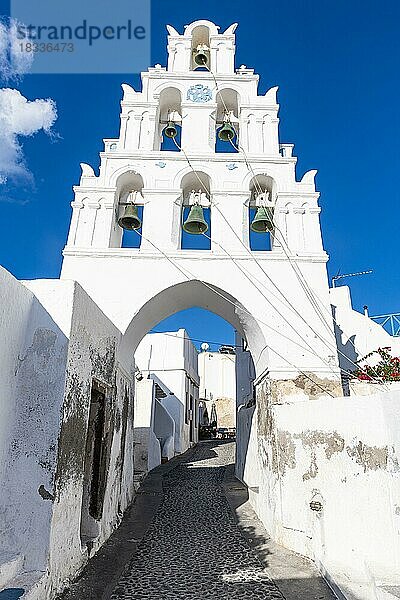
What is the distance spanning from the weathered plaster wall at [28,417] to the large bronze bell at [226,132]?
20.6ft

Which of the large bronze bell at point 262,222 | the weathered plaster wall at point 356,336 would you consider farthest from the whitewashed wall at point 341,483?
the weathered plaster wall at point 356,336

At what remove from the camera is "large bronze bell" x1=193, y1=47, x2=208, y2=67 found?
1049 cm

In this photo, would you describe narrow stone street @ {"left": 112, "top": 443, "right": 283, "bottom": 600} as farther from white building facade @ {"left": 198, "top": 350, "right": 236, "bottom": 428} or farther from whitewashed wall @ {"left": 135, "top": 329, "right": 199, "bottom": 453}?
white building facade @ {"left": 198, "top": 350, "right": 236, "bottom": 428}

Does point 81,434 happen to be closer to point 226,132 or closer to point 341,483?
point 341,483

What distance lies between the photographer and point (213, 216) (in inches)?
335

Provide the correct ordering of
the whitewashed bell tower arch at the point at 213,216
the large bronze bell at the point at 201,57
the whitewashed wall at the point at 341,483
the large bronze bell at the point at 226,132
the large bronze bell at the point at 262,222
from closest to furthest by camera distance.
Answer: the whitewashed wall at the point at 341,483 → the whitewashed bell tower arch at the point at 213,216 → the large bronze bell at the point at 262,222 → the large bronze bell at the point at 226,132 → the large bronze bell at the point at 201,57

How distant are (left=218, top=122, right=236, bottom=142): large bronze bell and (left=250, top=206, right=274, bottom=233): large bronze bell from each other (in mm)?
2244

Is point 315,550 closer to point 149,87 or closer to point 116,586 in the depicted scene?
point 116,586

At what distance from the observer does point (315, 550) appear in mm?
5465

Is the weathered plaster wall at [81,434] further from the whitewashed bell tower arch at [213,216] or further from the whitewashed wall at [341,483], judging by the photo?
the whitewashed wall at [341,483]

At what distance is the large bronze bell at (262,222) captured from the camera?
8.05m

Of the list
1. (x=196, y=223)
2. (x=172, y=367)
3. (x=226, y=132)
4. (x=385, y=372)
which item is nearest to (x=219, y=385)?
(x=172, y=367)

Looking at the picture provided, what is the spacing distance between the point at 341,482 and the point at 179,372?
1504 cm

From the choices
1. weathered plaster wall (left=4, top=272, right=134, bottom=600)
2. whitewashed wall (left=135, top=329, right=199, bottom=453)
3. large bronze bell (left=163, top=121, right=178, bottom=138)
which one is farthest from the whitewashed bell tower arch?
whitewashed wall (left=135, top=329, right=199, bottom=453)
